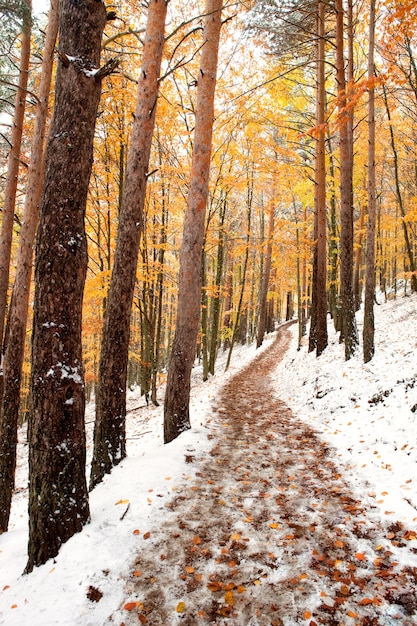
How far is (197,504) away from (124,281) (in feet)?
10.3

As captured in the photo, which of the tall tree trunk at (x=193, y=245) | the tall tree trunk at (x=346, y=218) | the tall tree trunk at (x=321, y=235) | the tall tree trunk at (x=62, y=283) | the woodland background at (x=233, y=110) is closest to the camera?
the tall tree trunk at (x=62, y=283)

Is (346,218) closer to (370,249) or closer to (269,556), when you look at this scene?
(370,249)

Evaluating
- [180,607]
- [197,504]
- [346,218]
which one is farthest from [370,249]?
[180,607]

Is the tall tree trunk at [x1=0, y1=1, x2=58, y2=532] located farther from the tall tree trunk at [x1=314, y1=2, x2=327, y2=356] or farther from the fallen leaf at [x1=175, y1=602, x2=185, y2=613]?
the tall tree trunk at [x1=314, y1=2, x2=327, y2=356]

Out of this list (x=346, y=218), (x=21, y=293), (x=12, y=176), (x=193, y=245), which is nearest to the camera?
(x=193, y=245)

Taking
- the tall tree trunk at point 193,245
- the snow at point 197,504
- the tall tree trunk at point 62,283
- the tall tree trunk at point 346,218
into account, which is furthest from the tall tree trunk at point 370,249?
the tall tree trunk at point 62,283

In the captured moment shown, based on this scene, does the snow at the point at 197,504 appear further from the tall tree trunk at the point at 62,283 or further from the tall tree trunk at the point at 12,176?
the tall tree trunk at the point at 12,176

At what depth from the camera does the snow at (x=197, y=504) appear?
2.69m

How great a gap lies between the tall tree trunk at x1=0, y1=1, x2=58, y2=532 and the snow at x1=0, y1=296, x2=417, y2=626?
177 cm

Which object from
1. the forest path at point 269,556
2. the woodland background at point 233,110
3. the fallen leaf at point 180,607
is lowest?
the fallen leaf at point 180,607

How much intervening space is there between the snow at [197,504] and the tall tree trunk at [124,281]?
45 centimetres

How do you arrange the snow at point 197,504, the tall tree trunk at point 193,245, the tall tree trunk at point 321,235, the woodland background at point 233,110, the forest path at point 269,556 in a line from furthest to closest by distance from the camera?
the tall tree trunk at point 321,235
the woodland background at point 233,110
the tall tree trunk at point 193,245
the snow at point 197,504
the forest path at point 269,556

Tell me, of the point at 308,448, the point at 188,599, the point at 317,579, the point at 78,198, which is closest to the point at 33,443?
the point at 188,599

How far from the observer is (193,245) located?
20.3ft
